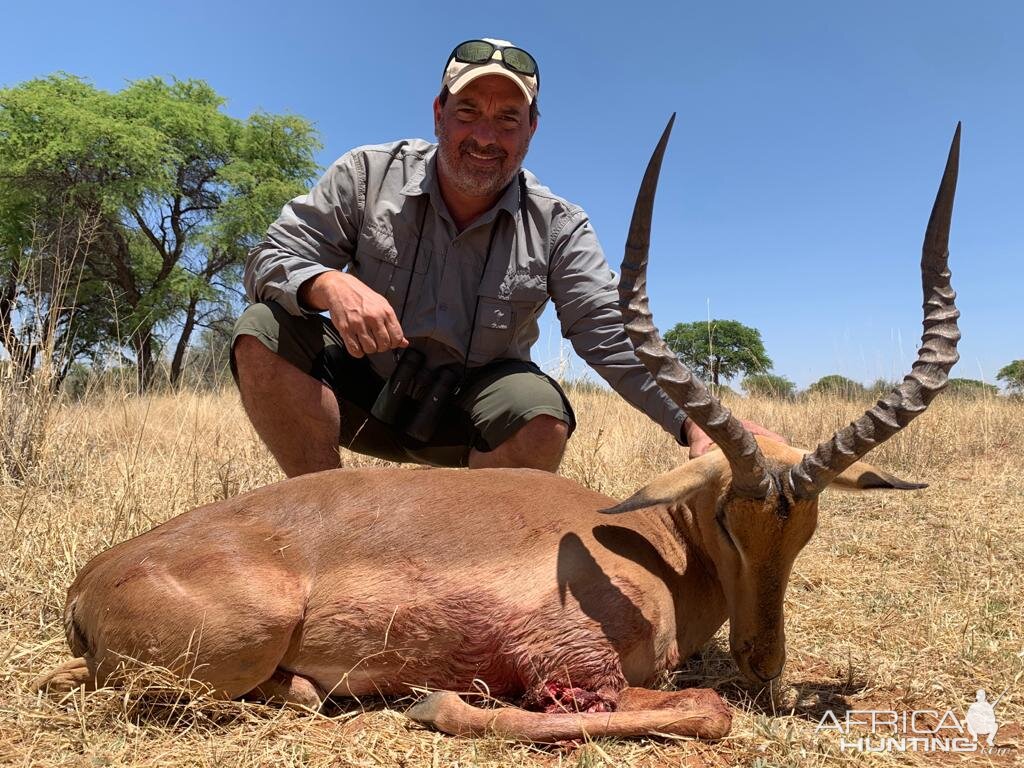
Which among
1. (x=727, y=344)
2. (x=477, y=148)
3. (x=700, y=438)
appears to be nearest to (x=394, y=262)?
(x=477, y=148)

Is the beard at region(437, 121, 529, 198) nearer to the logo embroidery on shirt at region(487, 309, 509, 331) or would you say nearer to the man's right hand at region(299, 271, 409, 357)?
the logo embroidery on shirt at region(487, 309, 509, 331)

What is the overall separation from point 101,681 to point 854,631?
3.20m

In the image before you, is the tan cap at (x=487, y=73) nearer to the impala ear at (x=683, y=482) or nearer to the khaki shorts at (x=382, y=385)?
the khaki shorts at (x=382, y=385)

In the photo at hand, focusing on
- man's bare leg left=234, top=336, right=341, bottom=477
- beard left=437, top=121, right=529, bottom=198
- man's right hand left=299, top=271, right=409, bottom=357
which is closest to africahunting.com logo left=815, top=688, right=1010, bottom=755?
man's right hand left=299, top=271, right=409, bottom=357

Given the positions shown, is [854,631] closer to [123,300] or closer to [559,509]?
[559,509]

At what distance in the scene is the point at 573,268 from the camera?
4.64m

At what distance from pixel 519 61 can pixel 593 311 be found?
60.4 inches

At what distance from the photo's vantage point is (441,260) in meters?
4.52

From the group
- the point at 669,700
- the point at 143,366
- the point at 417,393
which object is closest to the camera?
the point at 669,700

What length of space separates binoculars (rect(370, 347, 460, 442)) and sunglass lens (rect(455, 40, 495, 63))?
1.75 m

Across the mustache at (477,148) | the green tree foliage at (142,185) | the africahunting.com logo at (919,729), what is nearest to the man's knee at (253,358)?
the mustache at (477,148)

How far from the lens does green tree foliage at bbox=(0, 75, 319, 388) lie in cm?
2200

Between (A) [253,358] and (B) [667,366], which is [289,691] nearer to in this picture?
(B) [667,366]

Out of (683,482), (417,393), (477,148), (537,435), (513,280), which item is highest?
(477,148)
